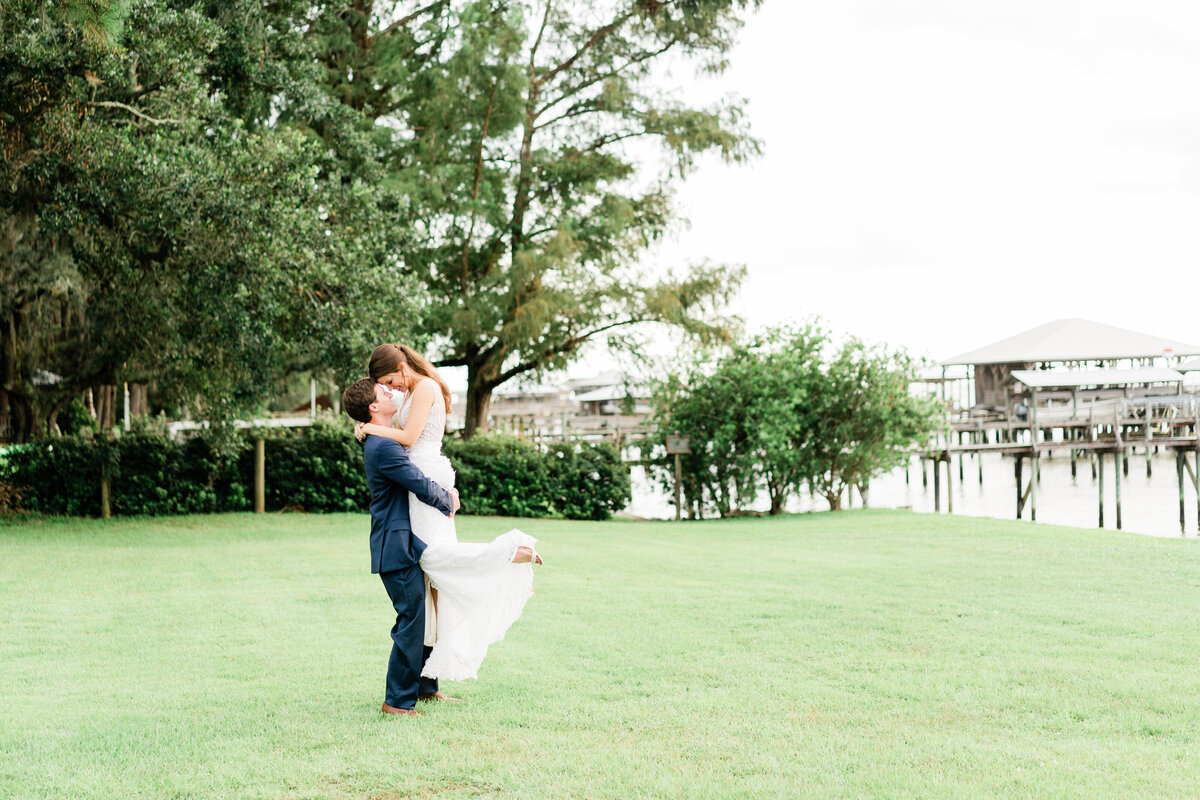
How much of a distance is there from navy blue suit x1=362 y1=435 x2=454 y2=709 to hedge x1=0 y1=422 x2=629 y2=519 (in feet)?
38.8

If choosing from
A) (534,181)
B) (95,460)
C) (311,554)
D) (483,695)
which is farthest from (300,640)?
(534,181)

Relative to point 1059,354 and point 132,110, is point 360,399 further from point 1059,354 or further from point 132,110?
point 1059,354

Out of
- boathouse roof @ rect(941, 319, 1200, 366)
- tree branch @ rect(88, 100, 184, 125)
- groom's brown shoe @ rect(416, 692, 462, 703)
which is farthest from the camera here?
boathouse roof @ rect(941, 319, 1200, 366)

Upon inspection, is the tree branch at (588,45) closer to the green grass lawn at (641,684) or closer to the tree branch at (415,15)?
the tree branch at (415,15)

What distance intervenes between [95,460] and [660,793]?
15548mm

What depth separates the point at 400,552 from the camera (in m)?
5.38

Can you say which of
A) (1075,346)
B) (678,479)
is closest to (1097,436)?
(1075,346)

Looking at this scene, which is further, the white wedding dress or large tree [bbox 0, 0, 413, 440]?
large tree [bbox 0, 0, 413, 440]

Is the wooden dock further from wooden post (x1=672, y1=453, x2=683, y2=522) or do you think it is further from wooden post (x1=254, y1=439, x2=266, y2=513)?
wooden post (x1=254, y1=439, x2=266, y2=513)

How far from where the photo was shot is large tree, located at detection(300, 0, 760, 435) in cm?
2247

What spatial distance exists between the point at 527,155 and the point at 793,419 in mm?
9673

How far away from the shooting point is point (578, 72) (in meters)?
25.0

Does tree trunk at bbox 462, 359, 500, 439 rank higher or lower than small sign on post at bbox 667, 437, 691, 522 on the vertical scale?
higher

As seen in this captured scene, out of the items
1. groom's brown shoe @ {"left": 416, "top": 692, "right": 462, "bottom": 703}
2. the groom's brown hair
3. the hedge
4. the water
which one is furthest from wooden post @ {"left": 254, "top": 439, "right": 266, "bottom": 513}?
the groom's brown hair
